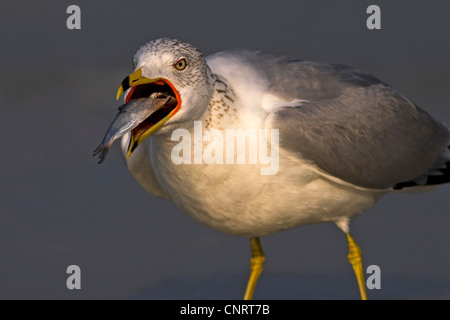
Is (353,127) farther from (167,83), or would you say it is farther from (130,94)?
(130,94)

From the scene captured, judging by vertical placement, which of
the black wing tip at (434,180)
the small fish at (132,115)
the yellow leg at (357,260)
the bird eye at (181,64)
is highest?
the bird eye at (181,64)

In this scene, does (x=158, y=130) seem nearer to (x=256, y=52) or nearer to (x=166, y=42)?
(x=166, y=42)

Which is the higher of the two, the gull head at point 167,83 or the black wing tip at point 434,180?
the gull head at point 167,83

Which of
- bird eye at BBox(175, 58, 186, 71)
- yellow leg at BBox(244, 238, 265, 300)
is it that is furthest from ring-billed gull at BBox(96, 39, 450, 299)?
yellow leg at BBox(244, 238, 265, 300)

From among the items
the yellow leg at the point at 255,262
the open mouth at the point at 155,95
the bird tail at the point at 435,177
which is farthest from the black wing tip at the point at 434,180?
the open mouth at the point at 155,95

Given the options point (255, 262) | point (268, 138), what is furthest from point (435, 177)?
point (268, 138)

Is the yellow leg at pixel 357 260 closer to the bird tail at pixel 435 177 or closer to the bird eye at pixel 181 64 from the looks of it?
the bird tail at pixel 435 177

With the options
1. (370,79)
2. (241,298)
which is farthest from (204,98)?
(241,298)
